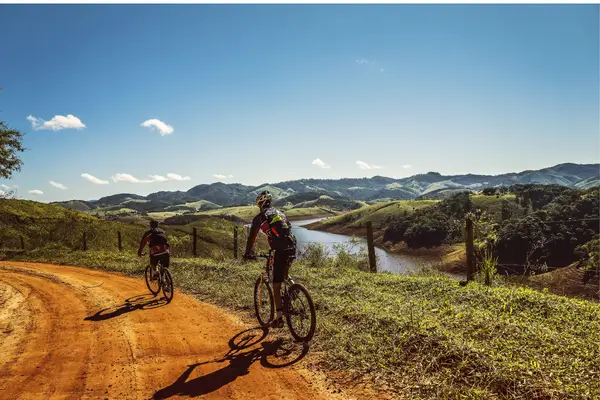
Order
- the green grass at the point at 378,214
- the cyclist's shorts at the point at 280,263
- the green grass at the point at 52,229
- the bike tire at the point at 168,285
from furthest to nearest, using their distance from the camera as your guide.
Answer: the green grass at the point at 378,214, the green grass at the point at 52,229, the bike tire at the point at 168,285, the cyclist's shorts at the point at 280,263

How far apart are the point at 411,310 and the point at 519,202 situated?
12754 cm

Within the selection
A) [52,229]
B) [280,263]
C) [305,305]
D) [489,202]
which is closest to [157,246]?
[280,263]

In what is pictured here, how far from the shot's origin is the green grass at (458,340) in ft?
14.9

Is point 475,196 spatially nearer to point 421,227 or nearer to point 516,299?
point 421,227

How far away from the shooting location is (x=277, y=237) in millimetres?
6695

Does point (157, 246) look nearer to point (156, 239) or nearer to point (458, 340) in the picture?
point (156, 239)

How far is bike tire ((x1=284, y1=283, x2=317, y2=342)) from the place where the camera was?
6395mm

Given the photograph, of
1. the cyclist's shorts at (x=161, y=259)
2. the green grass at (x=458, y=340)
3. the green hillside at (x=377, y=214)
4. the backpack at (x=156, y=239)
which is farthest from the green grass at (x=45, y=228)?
the green hillside at (x=377, y=214)

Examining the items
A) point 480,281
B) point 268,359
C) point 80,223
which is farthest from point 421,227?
point 268,359

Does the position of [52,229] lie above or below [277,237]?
below

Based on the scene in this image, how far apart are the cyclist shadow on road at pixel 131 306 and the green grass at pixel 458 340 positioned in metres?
2.24

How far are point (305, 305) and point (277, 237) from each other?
4.60 ft

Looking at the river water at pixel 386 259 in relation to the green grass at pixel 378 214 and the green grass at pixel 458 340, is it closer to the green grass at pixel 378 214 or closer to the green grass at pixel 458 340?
the green grass at pixel 458 340

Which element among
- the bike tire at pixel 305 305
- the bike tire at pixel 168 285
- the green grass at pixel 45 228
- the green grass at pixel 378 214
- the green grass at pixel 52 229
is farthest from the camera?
the green grass at pixel 378 214
